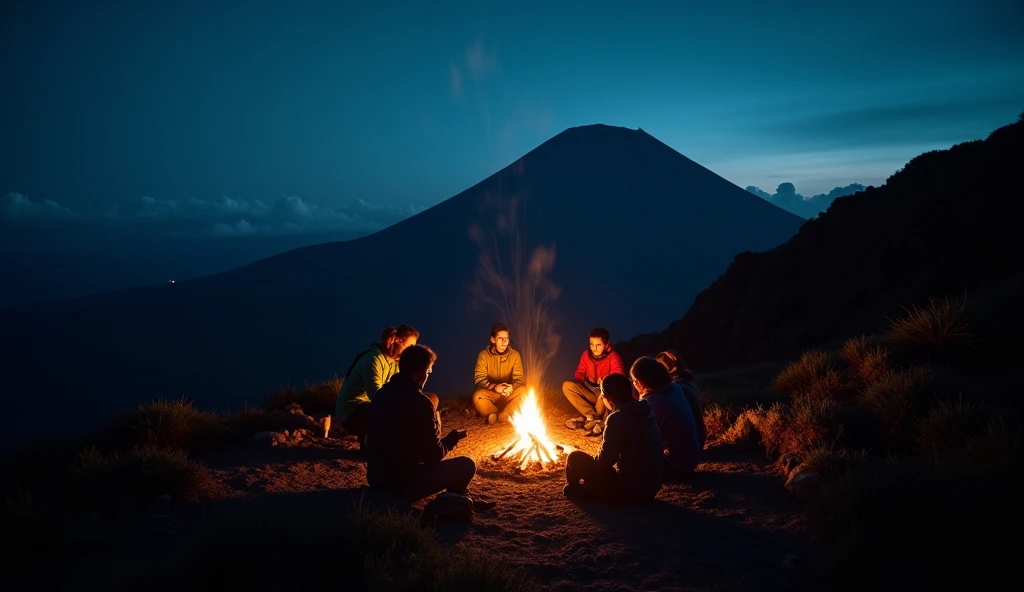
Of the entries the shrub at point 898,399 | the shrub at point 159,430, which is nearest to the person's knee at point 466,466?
the shrub at point 159,430

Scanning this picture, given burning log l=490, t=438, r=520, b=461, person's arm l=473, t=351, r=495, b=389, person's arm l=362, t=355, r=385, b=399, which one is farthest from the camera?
person's arm l=473, t=351, r=495, b=389

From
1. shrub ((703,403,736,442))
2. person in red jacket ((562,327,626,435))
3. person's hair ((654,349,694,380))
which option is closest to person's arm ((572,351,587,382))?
person in red jacket ((562,327,626,435))

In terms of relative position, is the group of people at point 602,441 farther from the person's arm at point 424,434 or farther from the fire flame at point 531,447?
the fire flame at point 531,447

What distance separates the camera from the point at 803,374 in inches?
296

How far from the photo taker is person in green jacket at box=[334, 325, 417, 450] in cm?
600

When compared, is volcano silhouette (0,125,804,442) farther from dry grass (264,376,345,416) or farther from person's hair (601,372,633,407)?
person's hair (601,372,633,407)

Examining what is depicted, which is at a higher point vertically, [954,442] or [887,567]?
[954,442]

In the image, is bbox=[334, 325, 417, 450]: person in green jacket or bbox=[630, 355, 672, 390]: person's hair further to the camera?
bbox=[334, 325, 417, 450]: person in green jacket

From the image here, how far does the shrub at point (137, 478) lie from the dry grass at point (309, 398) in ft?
11.1

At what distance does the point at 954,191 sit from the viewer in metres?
15.9

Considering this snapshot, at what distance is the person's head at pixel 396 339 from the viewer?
601 centimetres

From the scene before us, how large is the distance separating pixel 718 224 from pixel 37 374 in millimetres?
59588

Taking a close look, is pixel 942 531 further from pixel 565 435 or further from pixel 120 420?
pixel 120 420

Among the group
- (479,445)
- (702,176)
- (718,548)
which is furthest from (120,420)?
(702,176)
